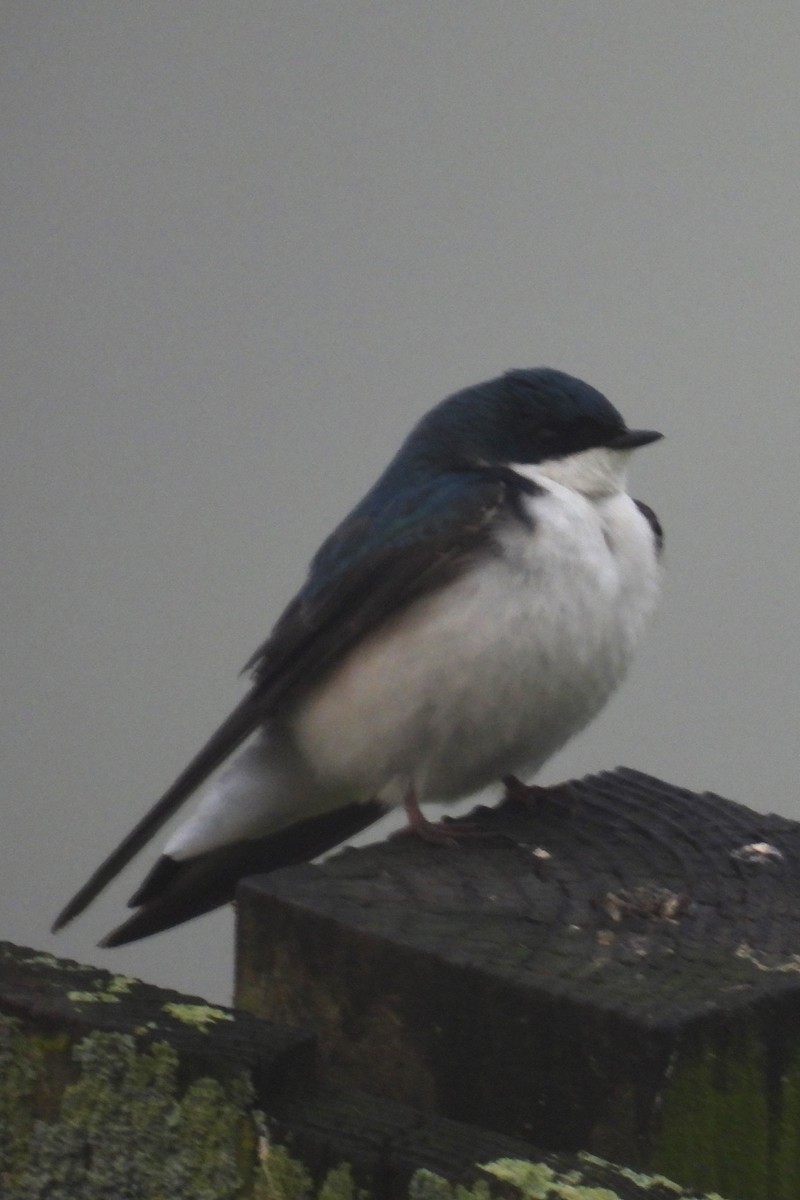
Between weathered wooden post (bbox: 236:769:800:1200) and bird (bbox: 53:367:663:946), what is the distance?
57 centimetres

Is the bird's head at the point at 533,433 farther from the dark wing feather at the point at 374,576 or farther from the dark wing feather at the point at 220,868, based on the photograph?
the dark wing feather at the point at 220,868

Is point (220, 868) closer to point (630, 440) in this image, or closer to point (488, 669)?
point (488, 669)

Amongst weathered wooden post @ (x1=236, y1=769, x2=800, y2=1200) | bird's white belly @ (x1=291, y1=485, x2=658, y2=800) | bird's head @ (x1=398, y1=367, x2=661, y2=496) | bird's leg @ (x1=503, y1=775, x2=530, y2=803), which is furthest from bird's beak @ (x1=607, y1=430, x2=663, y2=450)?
weathered wooden post @ (x1=236, y1=769, x2=800, y2=1200)

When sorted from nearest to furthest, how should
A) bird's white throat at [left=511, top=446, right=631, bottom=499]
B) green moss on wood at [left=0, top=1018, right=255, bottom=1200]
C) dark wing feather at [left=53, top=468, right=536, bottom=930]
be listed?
green moss on wood at [left=0, top=1018, right=255, bottom=1200] → dark wing feather at [left=53, top=468, right=536, bottom=930] → bird's white throat at [left=511, top=446, right=631, bottom=499]

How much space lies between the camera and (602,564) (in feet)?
5.30

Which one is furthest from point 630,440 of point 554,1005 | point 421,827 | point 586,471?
point 554,1005

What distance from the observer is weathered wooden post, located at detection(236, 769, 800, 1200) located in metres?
0.73

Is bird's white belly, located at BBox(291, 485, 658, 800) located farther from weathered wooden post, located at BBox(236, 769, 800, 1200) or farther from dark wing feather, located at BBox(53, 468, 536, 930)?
weathered wooden post, located at BBox(236, 769, 800, 1200)

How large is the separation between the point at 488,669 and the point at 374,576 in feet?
0.45

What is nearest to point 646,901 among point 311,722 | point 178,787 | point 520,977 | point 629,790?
point 520,977

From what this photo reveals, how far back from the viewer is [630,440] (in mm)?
1760

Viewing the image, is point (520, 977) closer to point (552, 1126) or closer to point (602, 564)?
point (552, 1126)

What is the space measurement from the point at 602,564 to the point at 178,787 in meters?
0.40

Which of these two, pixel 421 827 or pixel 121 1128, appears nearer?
pixel 121 1128
